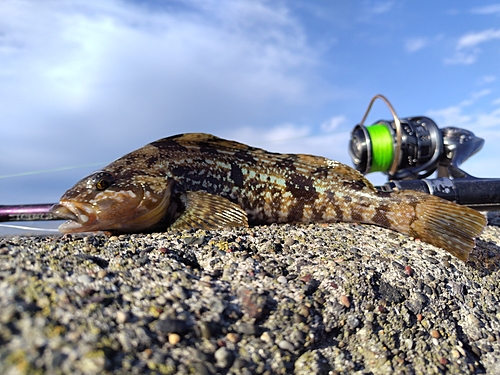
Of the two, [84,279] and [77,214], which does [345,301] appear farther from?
[77,214]

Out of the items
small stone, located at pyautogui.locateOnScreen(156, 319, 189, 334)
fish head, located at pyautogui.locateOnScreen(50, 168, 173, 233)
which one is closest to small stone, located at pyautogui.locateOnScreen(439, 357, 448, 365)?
small stone, located at pyautogui.locateOnScreen(156, 319, 189, 334)

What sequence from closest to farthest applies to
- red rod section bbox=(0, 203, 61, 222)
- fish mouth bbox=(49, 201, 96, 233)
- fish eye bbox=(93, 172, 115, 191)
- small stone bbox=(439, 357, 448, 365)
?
small stone bbox=(439, 357, 448, 365)
fish mouth bbox=(49, 201, 96, 233)
fish eye bbox=(93, 172, 115, 191)
red rod section bbox=(0, 203, 61, 222)

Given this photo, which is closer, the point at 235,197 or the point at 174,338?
the point at 174,338

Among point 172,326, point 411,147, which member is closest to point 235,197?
point 172,326

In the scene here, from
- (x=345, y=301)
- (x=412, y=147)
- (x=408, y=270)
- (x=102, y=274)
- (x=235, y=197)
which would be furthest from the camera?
(x=412, y=147)

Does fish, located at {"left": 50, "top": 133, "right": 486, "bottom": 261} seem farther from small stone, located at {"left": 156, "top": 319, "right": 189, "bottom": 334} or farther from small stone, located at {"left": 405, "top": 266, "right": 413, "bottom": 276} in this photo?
small stone, located at {"left": 156, "top": 319, "right": 189, "bottom": 334}

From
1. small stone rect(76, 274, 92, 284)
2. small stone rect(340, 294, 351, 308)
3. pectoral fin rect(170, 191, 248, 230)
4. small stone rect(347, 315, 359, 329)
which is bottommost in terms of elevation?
small stone rect(347, 315, 359, 329)

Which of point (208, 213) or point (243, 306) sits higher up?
point (208, 213)
